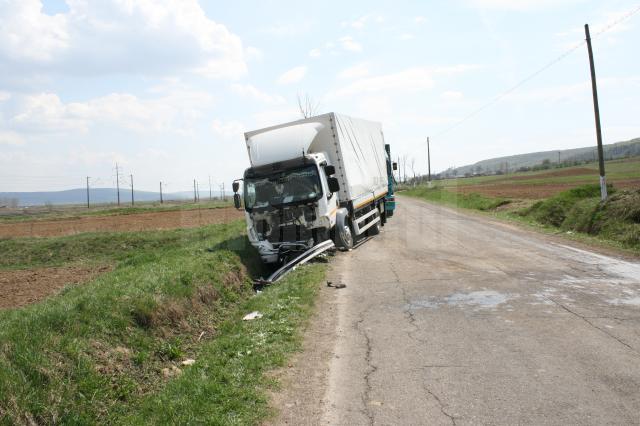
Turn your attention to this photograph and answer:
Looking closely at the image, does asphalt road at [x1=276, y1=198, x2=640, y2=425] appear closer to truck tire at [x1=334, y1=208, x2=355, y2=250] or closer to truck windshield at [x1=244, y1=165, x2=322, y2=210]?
truck windshield at [x1=244, y1=165, x2=322, y2=210]

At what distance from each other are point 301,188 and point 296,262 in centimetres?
219

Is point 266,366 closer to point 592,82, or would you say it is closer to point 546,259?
point 546,259

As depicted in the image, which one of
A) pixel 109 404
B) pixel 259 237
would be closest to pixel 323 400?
pixel 109 404

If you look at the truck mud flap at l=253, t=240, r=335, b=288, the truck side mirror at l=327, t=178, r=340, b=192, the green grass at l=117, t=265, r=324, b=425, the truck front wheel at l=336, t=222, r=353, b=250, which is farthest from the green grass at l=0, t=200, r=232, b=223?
the green grass at l=117, t=265, r=324, b=425

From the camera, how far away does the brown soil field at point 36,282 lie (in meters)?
11.6

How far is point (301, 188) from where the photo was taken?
12898mm

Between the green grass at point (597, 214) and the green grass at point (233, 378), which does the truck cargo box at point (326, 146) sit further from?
the green grass at point (597, 214)

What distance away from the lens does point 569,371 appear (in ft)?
15.6

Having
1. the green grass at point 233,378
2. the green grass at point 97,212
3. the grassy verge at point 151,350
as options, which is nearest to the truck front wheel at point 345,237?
the grassy verge at point 151,350

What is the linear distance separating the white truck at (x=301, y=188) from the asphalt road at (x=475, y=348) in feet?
7.73

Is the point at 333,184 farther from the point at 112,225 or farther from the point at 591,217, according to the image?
the point at 112,225

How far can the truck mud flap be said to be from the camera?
10.9 m

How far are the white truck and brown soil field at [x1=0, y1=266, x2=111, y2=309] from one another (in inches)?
207

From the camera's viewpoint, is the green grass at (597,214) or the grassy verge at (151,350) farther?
the green grass at (597,214)
